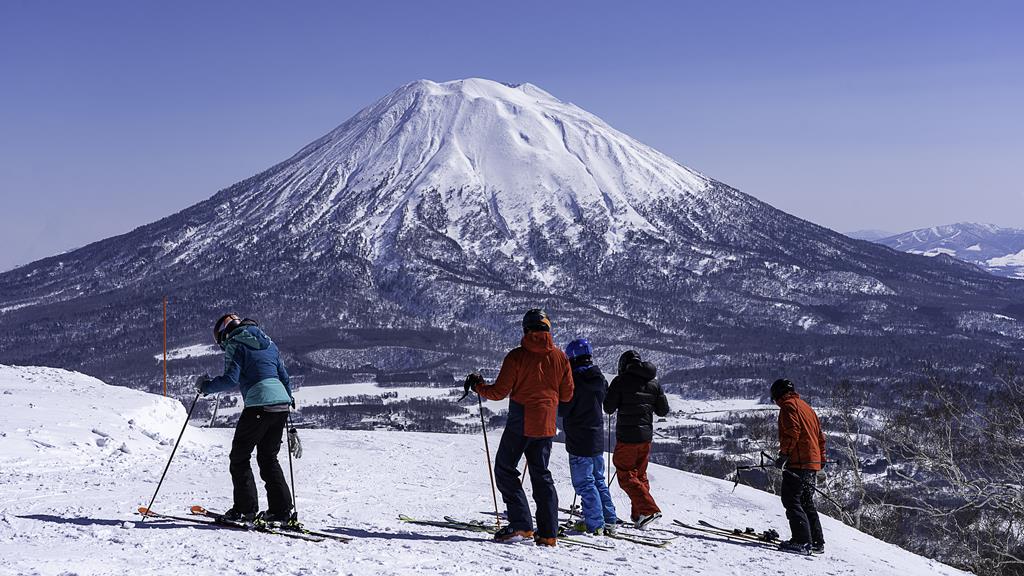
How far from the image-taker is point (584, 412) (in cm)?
977

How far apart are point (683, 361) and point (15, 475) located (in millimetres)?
171378

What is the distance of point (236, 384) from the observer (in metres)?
8.34

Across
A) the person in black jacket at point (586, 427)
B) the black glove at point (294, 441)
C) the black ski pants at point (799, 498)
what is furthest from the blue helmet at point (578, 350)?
the black glove at point (294, 441)

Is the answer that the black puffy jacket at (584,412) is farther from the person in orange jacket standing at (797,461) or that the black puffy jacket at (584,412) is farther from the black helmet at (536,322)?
the person in orange jacket standing at (797,461)

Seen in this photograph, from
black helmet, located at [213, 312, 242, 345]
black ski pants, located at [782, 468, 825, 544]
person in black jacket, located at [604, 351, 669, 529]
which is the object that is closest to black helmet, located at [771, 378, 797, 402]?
black ski pants, located at [782, 468, 825, 544]

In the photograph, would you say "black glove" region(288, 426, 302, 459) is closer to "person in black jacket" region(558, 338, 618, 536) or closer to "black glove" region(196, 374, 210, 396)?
"black glove" region(196, 374, 210, 396)

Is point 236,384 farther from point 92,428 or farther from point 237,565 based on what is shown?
point 92,428

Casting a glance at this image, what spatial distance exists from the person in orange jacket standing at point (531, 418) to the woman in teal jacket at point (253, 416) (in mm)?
1870

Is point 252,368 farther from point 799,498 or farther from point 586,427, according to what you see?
point 799,498

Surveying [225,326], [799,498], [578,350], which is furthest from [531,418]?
[799,498]

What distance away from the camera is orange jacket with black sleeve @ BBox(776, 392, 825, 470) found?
10422mm

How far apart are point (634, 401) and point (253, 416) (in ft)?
13.5

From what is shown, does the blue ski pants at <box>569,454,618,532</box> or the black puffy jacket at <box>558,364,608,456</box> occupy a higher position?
the black puffy jacket at <box>558,364,608,456</box>

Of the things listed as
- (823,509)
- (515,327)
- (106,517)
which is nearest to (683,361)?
(515,327)
